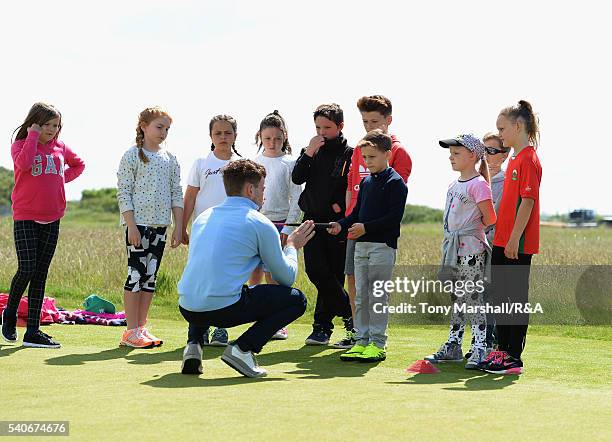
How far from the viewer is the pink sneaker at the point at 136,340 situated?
7.80 metres

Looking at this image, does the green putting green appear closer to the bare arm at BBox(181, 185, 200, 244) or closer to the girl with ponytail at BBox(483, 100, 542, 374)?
the girl with ponytail at BBox(483, 100, 542, 374)

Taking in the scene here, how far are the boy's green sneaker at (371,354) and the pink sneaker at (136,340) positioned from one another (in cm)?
176

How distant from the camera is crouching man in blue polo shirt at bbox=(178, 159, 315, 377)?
6020mm

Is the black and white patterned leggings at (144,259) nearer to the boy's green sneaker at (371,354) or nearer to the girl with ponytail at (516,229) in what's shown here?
the boy's green sneaker at (371,354)

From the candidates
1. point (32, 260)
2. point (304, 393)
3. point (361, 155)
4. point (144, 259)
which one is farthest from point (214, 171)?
point (304, 393)

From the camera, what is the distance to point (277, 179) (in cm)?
823

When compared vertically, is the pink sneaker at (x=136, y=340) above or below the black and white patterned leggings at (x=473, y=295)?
below

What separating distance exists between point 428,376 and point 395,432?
6.84 feet

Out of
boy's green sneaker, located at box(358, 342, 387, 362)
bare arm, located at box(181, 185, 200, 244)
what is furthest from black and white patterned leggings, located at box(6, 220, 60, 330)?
boy's green sneaker, located at box(358, 342, 387, 362)

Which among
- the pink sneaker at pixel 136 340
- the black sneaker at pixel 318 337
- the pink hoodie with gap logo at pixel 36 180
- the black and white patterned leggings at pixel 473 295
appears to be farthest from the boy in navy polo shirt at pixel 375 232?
the pink hoodie with gap logo at pixel 36 180

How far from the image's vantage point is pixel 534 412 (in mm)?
5031

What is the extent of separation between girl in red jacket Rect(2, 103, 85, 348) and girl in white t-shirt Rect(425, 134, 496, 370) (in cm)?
291

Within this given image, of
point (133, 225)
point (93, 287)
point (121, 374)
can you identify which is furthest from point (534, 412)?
point (93, 287)

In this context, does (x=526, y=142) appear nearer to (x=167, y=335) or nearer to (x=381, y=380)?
(x=381, y=380)
